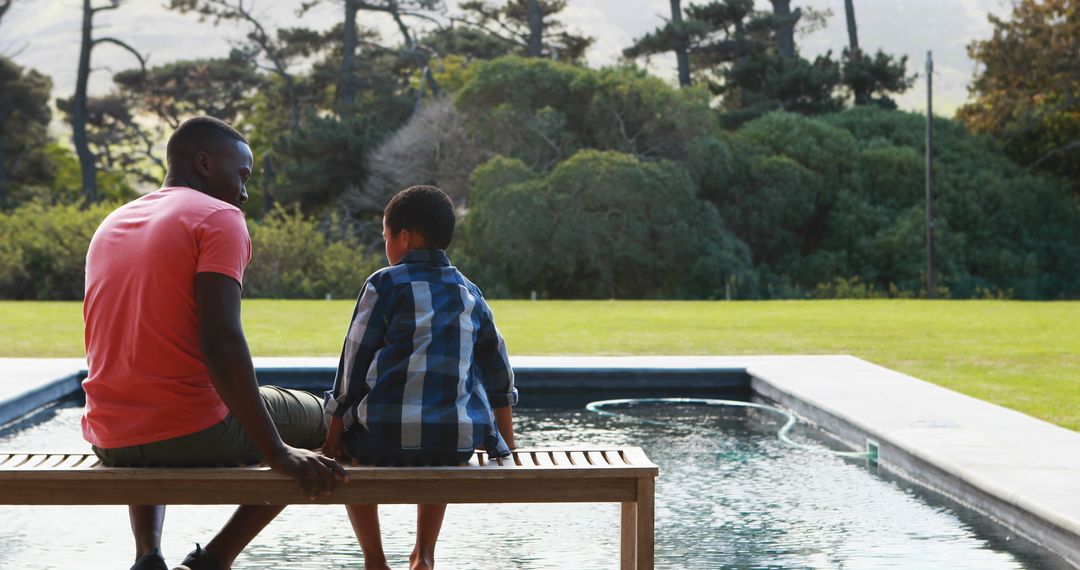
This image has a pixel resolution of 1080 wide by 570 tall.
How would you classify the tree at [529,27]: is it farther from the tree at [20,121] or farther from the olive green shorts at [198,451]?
the olive green shorts at [198,451]

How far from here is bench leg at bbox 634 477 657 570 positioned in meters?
3.06

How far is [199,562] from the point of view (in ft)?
10.6

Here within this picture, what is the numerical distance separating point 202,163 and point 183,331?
422 millimetres

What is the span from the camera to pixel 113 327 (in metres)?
2.91

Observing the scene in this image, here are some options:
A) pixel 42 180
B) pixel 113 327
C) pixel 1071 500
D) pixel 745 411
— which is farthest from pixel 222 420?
pixel 42 180

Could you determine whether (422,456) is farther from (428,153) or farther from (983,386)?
(428,153)

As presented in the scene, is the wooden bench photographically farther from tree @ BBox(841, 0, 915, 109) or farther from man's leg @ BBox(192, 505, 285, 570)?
tree @ BBox(841, 0, 915, 109)

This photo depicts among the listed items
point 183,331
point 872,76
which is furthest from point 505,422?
point 872,76

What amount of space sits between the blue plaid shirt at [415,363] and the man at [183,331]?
0.83 ft

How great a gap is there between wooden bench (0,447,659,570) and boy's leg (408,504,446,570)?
47 centimetres

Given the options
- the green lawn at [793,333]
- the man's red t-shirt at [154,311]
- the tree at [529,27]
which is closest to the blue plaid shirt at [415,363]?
the man's red t-shirt at [154,311]

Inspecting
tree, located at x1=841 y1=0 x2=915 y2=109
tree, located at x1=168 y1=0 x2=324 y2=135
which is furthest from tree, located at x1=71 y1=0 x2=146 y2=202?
tree, located at x1=841 y1=0 x2=915 y2=109

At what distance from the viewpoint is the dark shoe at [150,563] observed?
3217mm

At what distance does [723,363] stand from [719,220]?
19860 millimetres
